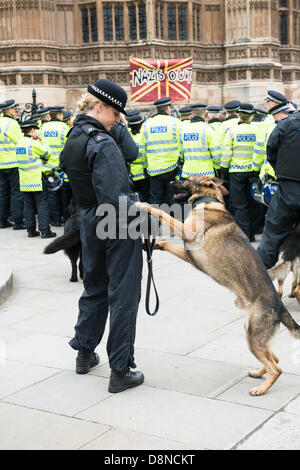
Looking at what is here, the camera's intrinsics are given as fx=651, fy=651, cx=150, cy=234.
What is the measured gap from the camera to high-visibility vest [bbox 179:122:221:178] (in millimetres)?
10133

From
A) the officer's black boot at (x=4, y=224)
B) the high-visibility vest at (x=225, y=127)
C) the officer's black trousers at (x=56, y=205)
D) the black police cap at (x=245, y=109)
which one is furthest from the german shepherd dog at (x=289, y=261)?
the officer's black boot at (x=4, y=224)

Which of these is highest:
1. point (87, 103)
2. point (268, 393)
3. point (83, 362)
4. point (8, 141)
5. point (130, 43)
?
point (130, 43)

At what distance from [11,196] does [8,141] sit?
997 millimetres

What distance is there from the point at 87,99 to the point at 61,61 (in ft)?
65.6

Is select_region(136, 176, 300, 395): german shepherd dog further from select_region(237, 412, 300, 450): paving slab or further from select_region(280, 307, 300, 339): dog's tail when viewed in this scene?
select_region(237, 412, 300, 450): paving slab

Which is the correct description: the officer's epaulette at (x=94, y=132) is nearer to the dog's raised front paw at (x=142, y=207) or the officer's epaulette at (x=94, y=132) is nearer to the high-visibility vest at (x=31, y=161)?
the dog's raised front paw at (x=142, y=207)

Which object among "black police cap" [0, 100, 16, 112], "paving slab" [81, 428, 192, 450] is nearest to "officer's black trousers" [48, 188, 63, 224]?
"black police cap" [0, 100, 16, 112]

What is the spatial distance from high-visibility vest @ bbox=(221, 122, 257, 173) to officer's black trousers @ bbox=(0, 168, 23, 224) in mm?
4031

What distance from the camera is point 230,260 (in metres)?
4.50

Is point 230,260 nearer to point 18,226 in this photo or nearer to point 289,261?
point 289,261

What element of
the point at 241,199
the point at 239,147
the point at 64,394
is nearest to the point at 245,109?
the point at 239,147

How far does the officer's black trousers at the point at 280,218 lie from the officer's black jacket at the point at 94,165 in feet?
8.07

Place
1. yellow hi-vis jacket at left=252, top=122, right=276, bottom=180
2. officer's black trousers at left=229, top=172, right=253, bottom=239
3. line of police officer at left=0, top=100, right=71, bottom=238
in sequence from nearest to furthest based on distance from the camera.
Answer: yellow hi-vis jacket at left=252, top=122, right=276, bottom=180 → officer's black trousers at left=229, top=172, right=253, bottom=239 → line of police officer at left=0, top=100, right=71, bottom=238
